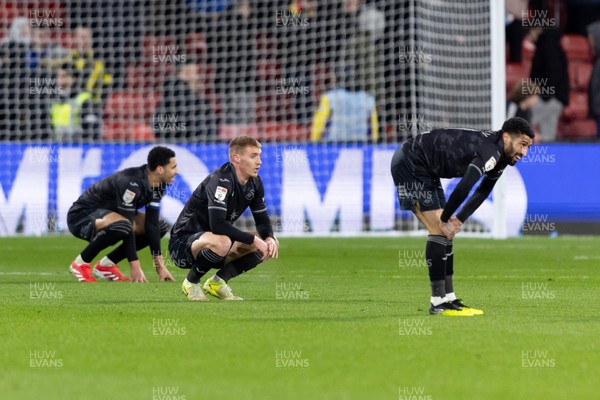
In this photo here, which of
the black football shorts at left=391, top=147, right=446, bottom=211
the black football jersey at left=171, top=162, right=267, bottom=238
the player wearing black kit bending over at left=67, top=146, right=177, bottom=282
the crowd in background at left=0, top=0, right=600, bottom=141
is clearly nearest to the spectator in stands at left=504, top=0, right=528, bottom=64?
the crowd in background at left=0, top=0, right=600, bottom=141

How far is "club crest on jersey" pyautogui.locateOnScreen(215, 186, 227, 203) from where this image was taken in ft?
31.6

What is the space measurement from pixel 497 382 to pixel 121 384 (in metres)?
→ 1.69

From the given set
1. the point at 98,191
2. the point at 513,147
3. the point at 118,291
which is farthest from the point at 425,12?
the point at 513,147

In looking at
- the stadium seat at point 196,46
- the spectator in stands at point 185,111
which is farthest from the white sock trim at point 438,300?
the stadium seat at point 196,46

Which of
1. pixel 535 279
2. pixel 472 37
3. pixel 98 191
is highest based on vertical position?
pixel 472 37

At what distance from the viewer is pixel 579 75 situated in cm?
2312

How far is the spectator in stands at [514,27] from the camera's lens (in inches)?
892

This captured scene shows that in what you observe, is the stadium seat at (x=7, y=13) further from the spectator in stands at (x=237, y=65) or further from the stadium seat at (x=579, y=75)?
the stadium seat at (x=579, y=75)

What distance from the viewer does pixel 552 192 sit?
18.6 metres

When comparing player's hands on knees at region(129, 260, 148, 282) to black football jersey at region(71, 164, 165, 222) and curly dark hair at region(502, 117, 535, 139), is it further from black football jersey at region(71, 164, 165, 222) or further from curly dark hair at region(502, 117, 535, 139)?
curly dark hair at region(502, 117, 535, 139)

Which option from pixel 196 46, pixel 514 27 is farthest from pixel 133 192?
pixel 514 27

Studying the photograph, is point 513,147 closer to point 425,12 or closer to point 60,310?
point 60,310

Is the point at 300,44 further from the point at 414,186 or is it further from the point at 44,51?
the point at 414,186

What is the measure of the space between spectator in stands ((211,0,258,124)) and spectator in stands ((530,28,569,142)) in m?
4.72
